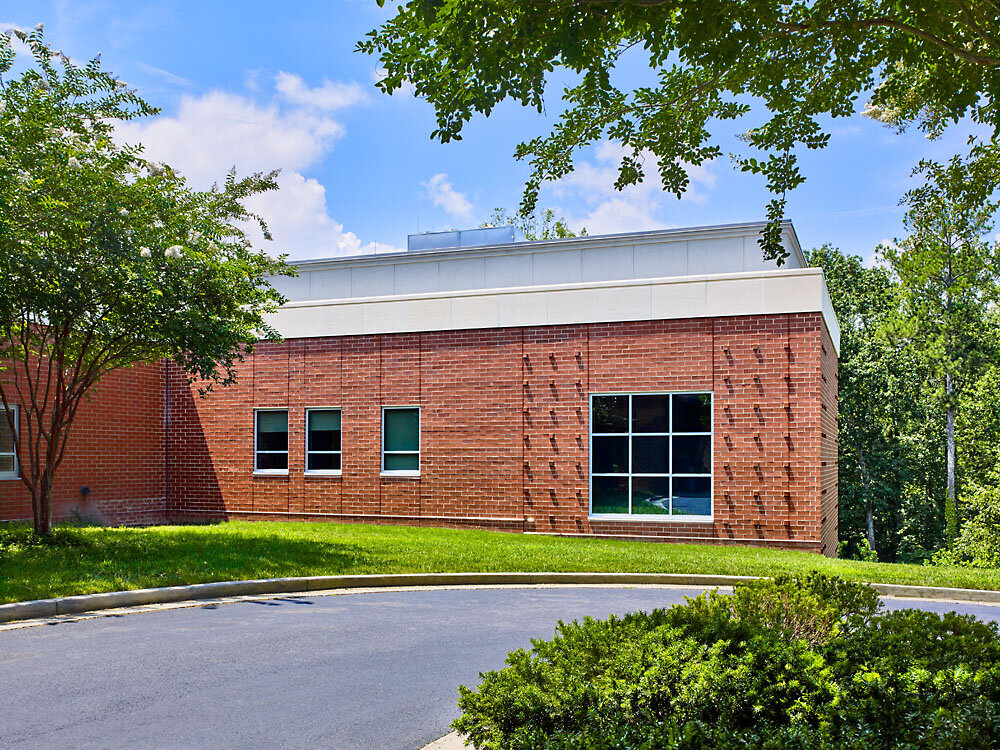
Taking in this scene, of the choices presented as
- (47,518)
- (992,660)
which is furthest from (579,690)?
(47,518)

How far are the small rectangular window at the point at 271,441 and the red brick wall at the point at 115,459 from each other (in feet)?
9.64

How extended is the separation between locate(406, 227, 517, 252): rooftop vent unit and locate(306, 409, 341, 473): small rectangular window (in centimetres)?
853

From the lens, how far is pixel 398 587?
13297 mm

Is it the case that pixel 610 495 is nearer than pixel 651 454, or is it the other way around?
Result: pixel 651 454

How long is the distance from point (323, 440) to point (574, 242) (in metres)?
9.01

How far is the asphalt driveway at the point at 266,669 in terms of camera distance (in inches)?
240

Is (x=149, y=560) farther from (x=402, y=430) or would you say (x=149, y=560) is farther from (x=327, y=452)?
(x=327, y=452)

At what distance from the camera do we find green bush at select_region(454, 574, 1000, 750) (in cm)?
451

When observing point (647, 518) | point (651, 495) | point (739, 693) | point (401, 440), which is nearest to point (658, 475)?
point (651, 495)

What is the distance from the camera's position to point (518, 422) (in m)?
21.0

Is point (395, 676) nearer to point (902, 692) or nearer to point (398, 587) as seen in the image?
point (902, 692)

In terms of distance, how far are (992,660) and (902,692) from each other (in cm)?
105

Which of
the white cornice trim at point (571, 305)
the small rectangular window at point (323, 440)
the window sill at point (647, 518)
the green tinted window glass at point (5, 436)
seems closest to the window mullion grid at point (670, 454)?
the window sill at point (647, 518)

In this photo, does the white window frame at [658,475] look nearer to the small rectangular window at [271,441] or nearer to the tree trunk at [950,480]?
the small rectangular window at [271,441]
